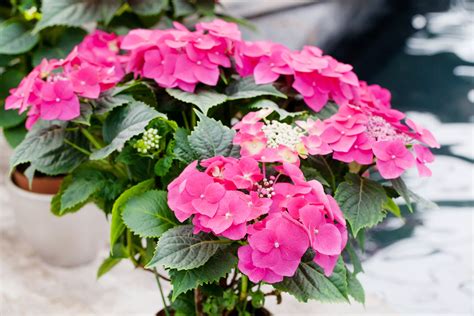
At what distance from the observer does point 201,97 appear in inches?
40.6

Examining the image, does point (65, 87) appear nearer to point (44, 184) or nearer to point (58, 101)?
point (58, 101)

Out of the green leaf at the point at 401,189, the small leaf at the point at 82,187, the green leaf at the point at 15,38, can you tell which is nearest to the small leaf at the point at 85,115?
the small leaf at the point at 82,187

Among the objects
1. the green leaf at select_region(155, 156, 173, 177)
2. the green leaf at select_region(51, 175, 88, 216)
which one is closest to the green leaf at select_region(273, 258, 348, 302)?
the green leaf at select_region(155, 156, 173, 177)

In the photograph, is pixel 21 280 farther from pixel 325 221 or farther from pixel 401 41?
pixel 401 41

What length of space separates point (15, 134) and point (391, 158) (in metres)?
1.00

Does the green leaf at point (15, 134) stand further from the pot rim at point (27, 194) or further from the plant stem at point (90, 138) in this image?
the plant stem at point (90, 138)

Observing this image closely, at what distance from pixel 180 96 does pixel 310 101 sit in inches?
8.2

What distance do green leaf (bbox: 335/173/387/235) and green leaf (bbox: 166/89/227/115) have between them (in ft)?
0.74

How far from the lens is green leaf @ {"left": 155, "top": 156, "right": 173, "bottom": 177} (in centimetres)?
97

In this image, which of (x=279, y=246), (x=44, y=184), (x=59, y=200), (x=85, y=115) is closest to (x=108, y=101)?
(x=85, y=115)

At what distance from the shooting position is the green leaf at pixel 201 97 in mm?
1007

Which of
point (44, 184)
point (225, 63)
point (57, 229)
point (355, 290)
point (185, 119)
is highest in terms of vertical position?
point (225, 63)

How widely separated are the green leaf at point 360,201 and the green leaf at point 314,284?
0.08m

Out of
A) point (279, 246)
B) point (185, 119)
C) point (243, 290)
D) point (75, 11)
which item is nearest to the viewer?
point (279, 246)
